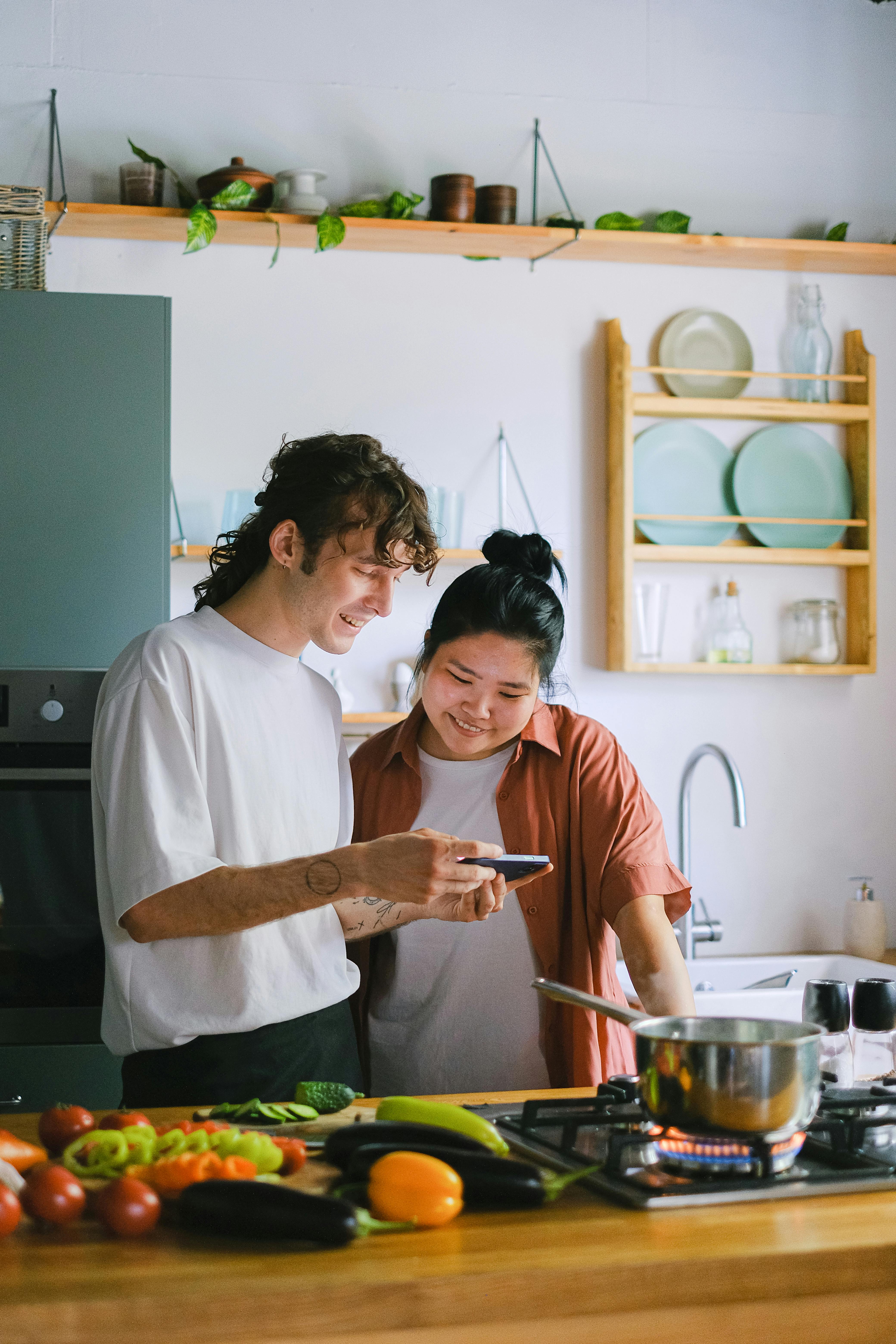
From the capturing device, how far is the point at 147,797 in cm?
154

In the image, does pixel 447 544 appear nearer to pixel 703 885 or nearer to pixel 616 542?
pixel 616 542

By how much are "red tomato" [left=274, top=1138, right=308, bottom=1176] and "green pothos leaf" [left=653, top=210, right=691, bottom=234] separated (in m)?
2.98

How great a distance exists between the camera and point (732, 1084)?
1.08 metres

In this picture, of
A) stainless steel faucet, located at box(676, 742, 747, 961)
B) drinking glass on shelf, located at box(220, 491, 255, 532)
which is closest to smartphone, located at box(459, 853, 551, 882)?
stainless steel faucet, located at box(676, 742, 747, 961)

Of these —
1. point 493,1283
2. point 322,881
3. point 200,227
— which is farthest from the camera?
point 200,227

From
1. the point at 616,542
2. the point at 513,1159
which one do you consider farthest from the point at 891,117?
the point at 513,1159

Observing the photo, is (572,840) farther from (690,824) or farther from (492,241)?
(492,241)

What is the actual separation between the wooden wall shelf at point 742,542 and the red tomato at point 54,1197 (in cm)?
257

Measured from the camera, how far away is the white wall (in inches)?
133

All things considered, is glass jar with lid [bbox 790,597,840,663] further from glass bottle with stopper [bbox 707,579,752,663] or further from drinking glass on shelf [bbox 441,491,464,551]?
drinking glass on shelf [bbox 441,491,464,551]

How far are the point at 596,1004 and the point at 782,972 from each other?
2.39 meters

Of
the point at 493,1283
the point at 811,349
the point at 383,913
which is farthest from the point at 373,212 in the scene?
the point at 493,1283

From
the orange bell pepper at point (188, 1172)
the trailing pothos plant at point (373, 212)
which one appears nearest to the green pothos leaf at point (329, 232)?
the trailing pothos plant at point (373, 212)

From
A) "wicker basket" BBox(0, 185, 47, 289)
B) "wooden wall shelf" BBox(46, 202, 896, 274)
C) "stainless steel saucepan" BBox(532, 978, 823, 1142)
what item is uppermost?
"wooden wall shelf" BBox(46, 202, 896, 274)
